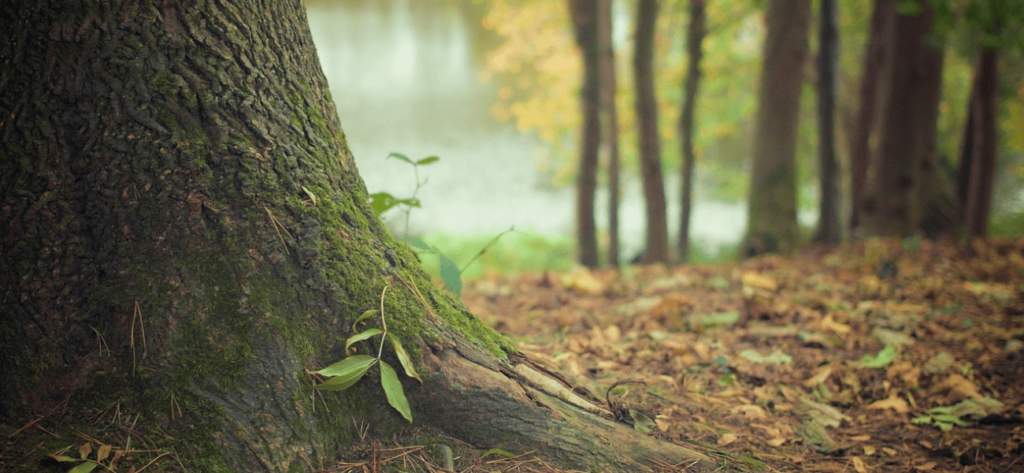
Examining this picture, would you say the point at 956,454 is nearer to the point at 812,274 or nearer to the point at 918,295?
the point at 918,295

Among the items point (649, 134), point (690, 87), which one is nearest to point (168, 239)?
point (649, 134)

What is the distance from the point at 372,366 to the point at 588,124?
5077mm

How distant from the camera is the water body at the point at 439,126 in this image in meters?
18.7

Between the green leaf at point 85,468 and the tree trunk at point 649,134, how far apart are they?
21.3 ft

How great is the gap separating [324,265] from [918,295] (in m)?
3.35

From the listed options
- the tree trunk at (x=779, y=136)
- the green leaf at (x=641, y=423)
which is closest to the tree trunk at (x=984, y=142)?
the tree trunk at (x=779, y=136)

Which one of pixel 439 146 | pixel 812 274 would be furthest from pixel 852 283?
pixel 439 146

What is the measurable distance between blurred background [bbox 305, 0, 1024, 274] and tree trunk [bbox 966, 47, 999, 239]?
0.98 feet

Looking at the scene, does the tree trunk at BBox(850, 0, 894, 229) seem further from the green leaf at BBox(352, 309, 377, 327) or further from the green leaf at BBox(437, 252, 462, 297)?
the green leaf at BBox(352, 309, 377, 327)

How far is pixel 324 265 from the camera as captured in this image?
1425 mm

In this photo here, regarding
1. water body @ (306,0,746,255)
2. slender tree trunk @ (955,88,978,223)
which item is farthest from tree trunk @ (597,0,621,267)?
Result: water body @ (306,0,746,255)

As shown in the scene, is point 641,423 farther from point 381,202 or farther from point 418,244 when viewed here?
point 381,202

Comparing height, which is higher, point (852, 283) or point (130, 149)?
point (130, 149)

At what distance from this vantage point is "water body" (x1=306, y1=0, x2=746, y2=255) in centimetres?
1867
